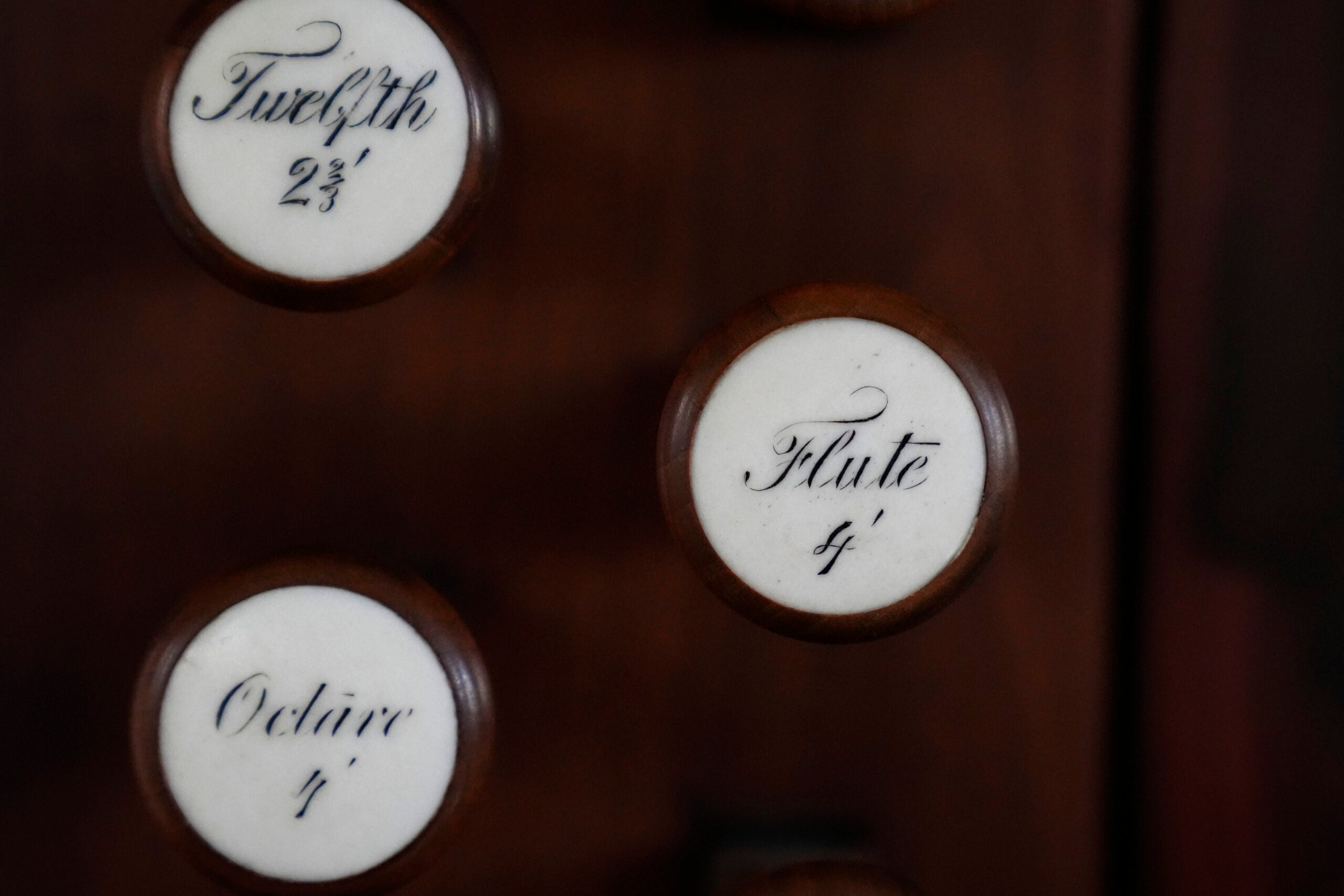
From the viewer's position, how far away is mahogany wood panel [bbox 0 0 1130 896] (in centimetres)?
42

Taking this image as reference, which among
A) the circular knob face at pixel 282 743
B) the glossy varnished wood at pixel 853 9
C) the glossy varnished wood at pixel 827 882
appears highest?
the glossy varnished wood at pixel 853 9

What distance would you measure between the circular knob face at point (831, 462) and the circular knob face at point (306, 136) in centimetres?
13

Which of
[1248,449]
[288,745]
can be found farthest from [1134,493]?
[288,745]

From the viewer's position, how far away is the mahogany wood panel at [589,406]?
0.42 meters

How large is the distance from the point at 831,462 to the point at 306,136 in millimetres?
231

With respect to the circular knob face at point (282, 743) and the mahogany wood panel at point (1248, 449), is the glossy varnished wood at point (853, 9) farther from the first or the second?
the circular knob face at point (282, 743)

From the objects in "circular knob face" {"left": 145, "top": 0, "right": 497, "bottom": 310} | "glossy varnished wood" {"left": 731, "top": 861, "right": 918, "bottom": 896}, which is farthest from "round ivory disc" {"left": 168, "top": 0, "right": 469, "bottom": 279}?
"glossy varnished wood" {"left": 731, "top": 861, "right": 918, "bottom": 896}

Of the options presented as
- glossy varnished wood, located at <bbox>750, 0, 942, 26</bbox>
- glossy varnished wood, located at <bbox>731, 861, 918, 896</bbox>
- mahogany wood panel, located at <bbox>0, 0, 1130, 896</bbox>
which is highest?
glossy varnished wood, located at <bbox>750, 0, 942, 26</bbox>

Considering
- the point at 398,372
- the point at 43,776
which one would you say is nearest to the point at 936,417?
the point at 398,372

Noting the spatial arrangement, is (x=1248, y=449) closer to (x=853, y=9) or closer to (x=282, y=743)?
(x=853, y=9)

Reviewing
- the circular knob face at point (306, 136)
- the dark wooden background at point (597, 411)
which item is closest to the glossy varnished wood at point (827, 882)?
the dark wooden background at point (597, 411)

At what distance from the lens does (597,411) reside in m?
0.43

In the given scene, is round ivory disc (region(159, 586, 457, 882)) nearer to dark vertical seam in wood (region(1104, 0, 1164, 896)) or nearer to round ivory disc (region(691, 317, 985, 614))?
round ivory disc (region(691, 317, 985, 614))

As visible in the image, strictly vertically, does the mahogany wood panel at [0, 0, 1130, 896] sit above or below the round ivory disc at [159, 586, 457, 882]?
above
